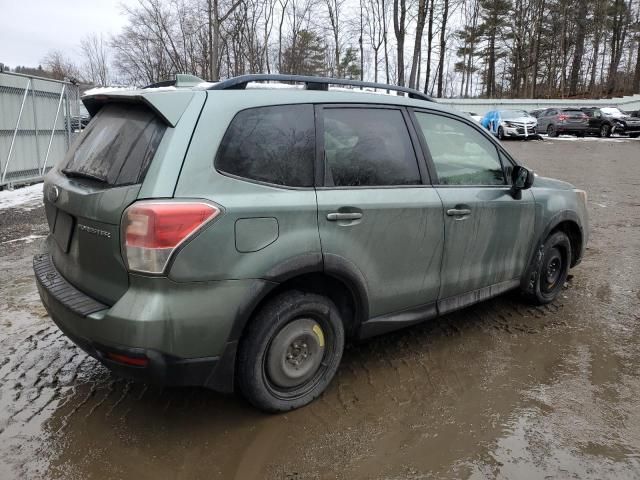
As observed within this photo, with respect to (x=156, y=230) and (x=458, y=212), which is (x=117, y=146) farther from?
(x=458, y=212)

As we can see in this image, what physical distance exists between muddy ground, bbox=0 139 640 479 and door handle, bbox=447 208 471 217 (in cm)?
100

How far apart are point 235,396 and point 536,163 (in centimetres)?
1559

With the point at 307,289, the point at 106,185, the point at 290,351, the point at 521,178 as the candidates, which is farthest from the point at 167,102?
the point at 521,178

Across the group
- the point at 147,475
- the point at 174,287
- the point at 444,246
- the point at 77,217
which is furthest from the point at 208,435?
the point at 444,246

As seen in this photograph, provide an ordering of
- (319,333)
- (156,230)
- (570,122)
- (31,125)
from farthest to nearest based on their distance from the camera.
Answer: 1. (570,122)
2. (31,125)
3. (319,333)
4. (156,230)

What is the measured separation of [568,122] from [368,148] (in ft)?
96.6

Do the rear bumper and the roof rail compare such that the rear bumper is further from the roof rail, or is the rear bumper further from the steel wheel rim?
the roof rail

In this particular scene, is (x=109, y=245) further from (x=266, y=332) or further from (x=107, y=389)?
(x=107, y=389)

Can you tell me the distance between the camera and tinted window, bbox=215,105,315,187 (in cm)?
257

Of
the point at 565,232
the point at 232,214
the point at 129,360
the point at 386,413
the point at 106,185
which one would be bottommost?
the point at 386,413

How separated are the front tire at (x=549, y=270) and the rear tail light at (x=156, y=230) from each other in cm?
303

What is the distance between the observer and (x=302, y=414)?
2.90 meters

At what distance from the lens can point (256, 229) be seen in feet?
8.23

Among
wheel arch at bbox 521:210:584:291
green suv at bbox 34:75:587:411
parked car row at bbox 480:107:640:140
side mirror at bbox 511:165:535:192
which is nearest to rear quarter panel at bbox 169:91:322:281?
green suv at bbox 34:75:587:411
